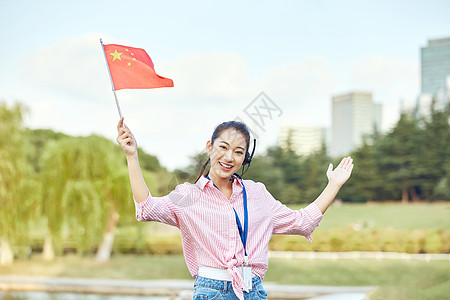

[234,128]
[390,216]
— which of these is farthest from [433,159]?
[234,128]

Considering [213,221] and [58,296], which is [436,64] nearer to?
[58,296]

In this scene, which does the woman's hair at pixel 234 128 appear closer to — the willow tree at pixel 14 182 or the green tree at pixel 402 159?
the willow tree at pixel 14 182

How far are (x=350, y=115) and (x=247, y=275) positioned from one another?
2833cm

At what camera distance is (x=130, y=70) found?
180cm

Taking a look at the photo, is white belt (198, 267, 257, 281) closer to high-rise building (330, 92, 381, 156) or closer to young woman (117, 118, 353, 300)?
young woman (117, 118, 353, 300)

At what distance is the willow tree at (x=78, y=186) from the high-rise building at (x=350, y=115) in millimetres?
17179

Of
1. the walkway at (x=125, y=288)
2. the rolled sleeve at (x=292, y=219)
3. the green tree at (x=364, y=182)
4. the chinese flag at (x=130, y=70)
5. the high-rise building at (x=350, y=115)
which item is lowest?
the walkway at (x=125, y=288)

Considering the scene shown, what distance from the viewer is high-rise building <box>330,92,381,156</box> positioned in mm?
27328

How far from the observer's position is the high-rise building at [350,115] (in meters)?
27.3

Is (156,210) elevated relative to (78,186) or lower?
elevated

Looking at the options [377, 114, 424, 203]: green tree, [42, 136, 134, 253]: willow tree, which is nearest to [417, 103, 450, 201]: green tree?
[377, 114, 424, 203]: green tree

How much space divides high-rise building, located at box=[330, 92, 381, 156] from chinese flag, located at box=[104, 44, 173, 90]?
81.9 ft

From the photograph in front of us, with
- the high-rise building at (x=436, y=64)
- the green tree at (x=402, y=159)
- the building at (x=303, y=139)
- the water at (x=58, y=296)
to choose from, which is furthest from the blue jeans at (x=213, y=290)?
the high-rise building at (x=436, y=64)

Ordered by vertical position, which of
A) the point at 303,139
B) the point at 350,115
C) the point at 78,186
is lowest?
the point at 78,186
